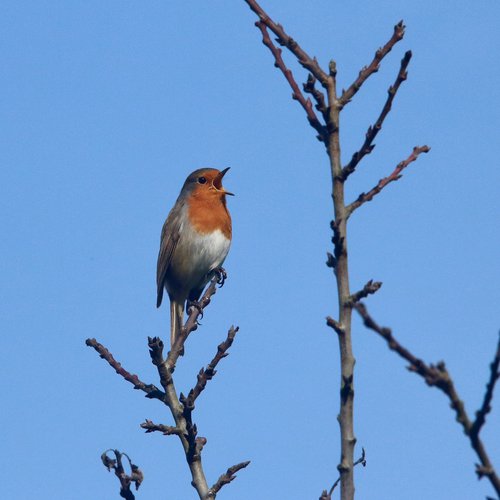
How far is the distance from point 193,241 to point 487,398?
24.2 ft

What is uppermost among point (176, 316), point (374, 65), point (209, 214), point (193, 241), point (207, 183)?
point (207, 183)

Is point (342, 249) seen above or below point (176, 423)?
below

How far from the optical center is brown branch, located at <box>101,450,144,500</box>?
3.34m

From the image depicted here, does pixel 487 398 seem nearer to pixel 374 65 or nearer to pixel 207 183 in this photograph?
pixel 374 65

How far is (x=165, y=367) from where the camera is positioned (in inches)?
159

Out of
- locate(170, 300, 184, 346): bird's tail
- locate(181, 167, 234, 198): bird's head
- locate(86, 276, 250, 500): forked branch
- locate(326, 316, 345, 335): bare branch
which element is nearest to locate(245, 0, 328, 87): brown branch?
locate(326, 316, 345, 335): bare branch

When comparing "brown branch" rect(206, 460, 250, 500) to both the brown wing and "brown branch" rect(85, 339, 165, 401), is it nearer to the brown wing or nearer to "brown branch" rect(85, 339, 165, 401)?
"brown branch" rect(85, 339, 165, 401)

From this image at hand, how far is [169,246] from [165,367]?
5302 mm

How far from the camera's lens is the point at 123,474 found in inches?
137

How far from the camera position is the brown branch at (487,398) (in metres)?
1.61

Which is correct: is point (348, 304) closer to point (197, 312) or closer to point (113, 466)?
point (113, 466)

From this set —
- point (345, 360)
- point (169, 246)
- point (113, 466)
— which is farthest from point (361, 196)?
point (169, 246)

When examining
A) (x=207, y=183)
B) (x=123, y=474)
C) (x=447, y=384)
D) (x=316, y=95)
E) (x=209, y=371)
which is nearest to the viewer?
(x=447, y=384)

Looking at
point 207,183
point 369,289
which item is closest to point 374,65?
point 369,289
